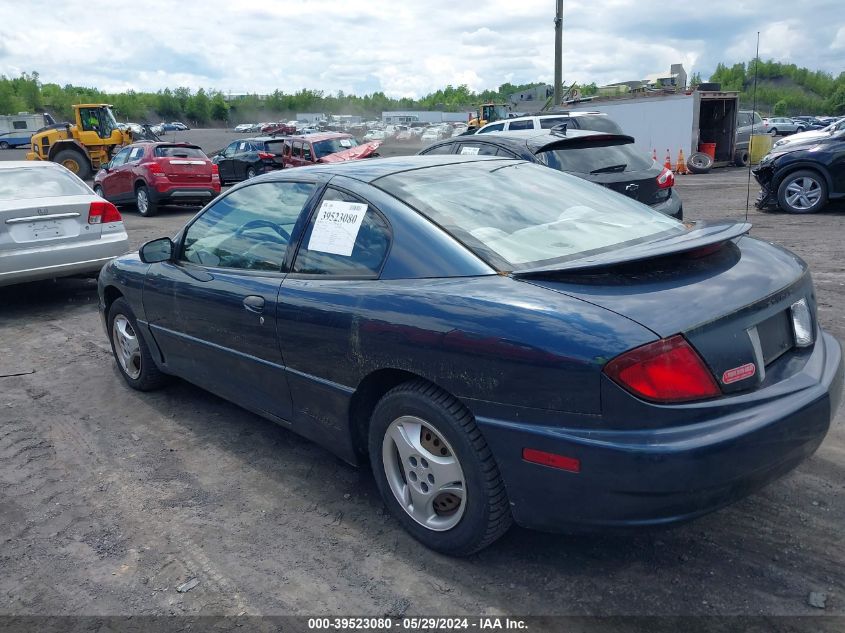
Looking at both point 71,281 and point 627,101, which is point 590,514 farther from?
point 627,101

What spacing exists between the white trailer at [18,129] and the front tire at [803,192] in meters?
62.3

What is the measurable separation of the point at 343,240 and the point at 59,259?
5282mm

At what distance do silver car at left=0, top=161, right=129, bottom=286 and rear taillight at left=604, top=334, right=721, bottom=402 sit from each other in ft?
21.9

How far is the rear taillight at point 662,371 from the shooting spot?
2.28m

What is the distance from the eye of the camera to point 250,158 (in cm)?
2155

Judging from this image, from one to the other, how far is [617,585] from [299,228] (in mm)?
2134

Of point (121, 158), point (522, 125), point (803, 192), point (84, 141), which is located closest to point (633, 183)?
point (803, 192)

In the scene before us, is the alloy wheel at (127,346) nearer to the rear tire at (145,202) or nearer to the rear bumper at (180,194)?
the rear bumper at (180,194)

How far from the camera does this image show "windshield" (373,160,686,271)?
2.95 metres

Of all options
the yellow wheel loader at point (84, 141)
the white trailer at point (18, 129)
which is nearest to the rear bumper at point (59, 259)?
the yellow wheel loader at point (84, 141)

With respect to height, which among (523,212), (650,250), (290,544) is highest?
(523,212)

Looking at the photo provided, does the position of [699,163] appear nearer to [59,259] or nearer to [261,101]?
[59,259]

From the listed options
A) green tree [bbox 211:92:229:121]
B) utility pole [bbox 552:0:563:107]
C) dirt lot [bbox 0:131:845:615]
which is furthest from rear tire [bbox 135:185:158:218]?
green tree [bbox 211:92:229:121]

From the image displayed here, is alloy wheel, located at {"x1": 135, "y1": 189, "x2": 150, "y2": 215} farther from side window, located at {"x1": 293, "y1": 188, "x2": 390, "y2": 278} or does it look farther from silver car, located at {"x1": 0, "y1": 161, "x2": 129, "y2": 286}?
side window, located at {"x1": 293, "y1": 188, "x2": 390, "y2": 278}
